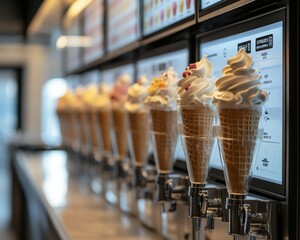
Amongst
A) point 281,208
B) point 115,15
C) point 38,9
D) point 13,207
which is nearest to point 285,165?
point 281,208

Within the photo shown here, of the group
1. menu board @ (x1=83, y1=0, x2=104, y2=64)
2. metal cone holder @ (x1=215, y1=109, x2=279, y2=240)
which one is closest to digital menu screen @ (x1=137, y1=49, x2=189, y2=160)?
metal cone holder @ (x1=215, y1=109, x2=279, y2=240)

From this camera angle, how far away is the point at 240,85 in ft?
4.05

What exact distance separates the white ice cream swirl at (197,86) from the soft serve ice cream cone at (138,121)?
1.90ft

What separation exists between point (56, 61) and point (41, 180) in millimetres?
6640

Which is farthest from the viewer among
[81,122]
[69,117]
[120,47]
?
[69,117]

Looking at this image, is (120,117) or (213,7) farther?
(120,117)

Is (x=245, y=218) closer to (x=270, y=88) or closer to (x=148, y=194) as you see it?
(x=270, y=88)

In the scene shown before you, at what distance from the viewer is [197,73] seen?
144 cm

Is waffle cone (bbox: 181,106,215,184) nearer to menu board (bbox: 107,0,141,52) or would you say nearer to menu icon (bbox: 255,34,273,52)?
menu icon (bbox: 255,34,273,52)

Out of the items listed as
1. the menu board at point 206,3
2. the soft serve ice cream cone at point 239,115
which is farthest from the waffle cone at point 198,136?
the menu board at point 206,3

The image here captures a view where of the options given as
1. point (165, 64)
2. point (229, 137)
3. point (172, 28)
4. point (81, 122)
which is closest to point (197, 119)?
point (229, 137)

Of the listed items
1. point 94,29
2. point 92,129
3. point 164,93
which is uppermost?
point 94,29

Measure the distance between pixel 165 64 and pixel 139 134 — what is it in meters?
0.45

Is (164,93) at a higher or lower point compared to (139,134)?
higher
